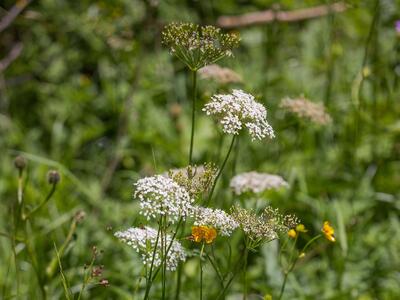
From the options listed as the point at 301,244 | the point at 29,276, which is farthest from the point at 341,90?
the point at 29,276

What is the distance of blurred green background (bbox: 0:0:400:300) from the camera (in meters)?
2.51

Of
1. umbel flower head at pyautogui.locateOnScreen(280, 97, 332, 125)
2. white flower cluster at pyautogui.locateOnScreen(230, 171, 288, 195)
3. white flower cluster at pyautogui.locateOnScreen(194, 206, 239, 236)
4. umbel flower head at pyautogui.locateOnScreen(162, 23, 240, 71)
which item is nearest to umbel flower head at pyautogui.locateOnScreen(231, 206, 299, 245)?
white flower cluster at pyautogui.locateOnScreen(194, 206, 239, 236)

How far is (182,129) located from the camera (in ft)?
11.6

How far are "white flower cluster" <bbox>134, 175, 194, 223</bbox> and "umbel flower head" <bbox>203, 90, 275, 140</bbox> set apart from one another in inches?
6.5

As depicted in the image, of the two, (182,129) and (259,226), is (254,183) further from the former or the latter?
(182,129)

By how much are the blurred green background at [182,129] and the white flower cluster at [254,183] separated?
1.02ft

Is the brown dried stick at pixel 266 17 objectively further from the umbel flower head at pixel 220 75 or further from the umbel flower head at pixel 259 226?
the umbel flower head at pixel 259 226

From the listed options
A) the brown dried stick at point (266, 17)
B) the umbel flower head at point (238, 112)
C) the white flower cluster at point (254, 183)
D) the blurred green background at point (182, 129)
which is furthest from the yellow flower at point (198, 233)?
the brown dried stick at point (266, 17)

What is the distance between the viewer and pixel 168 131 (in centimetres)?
357

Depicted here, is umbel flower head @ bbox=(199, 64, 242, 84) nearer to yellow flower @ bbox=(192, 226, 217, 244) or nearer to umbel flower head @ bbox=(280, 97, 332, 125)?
umbel flower head @ bbox=(280, 97, 332, 125)

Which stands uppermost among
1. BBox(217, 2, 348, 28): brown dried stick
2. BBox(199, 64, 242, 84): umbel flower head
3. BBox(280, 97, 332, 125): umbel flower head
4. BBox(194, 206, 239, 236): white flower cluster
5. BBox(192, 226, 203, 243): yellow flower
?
BBox(217, 2, 348, 28): brown dried stick

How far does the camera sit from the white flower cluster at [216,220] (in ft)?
4.38

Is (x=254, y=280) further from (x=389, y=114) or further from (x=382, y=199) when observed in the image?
(x=389, y=114)

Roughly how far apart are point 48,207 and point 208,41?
1661mm
